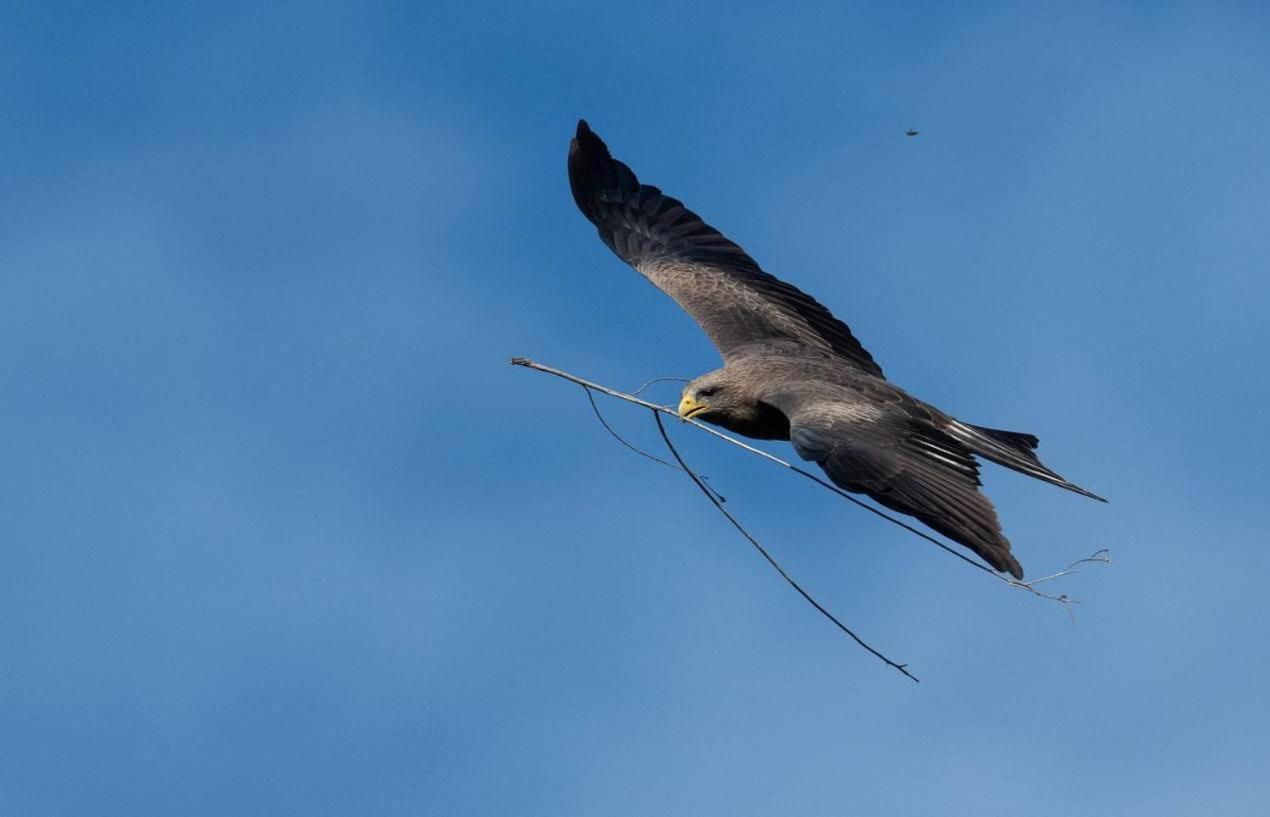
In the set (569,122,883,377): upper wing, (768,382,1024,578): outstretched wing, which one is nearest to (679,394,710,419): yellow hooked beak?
(768,382,1024,578): outstretched wing

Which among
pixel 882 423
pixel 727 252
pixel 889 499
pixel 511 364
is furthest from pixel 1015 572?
pixel 727 252

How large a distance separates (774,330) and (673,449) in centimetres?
334

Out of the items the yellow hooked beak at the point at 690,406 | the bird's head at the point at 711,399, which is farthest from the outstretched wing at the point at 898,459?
the yellow hooked beak at the point at 690,406

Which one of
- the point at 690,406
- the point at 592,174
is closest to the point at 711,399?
the point at 690,406

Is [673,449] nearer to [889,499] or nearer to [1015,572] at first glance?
[889,499]

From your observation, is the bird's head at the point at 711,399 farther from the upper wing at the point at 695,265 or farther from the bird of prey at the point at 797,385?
the upper wing at the point at 695,265

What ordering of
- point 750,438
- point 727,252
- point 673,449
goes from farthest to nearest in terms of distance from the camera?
point 727,252 < point 750,438 < point 673,449

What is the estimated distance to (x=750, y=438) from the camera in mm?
12391

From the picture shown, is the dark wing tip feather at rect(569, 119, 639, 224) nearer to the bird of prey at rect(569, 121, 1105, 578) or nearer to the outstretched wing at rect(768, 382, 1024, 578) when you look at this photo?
the bird of prey at rect(569, 121, 1105, 578)

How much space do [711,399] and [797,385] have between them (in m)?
0.72

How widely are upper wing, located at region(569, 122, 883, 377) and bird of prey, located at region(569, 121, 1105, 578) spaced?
1 cm

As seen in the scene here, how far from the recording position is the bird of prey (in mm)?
9781

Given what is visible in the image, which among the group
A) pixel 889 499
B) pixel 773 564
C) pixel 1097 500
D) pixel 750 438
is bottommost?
pixel 773 564

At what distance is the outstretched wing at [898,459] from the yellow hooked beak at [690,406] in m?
0.71
